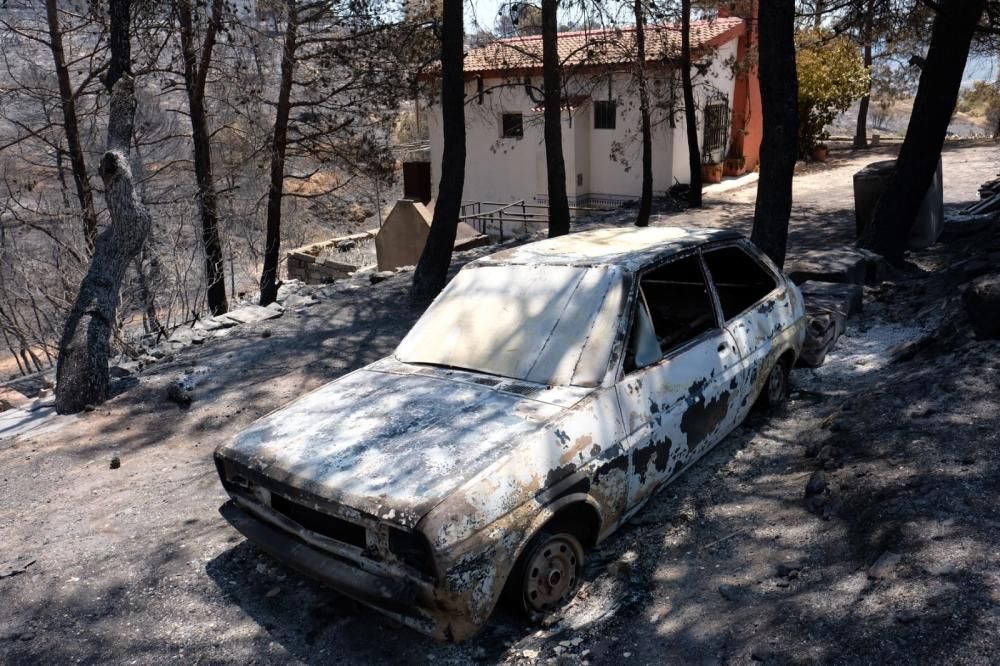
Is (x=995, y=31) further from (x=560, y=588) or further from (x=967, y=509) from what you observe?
(x=560, y=588)

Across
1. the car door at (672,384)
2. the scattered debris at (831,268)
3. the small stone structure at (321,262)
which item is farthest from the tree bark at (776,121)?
the small stone structure at (321,262)

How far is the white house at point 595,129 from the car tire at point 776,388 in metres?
15.0

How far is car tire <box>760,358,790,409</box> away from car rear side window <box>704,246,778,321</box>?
494mm

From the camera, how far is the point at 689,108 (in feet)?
53.3

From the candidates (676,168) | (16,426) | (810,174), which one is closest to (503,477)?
(16,426)

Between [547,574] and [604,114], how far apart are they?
65.7 ft

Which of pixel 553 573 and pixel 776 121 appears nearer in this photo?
pixel 553 573

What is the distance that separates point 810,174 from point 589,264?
20.2 meters

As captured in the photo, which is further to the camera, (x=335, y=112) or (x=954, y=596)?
(x=335, y=112)

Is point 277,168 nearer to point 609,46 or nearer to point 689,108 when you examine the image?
point 609,46

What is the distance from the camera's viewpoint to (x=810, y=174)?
869 inches

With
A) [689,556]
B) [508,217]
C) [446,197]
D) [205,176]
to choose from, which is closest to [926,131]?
[446,197]

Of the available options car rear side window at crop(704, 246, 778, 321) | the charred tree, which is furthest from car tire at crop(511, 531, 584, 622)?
the charred tree

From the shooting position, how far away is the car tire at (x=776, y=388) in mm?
5234
